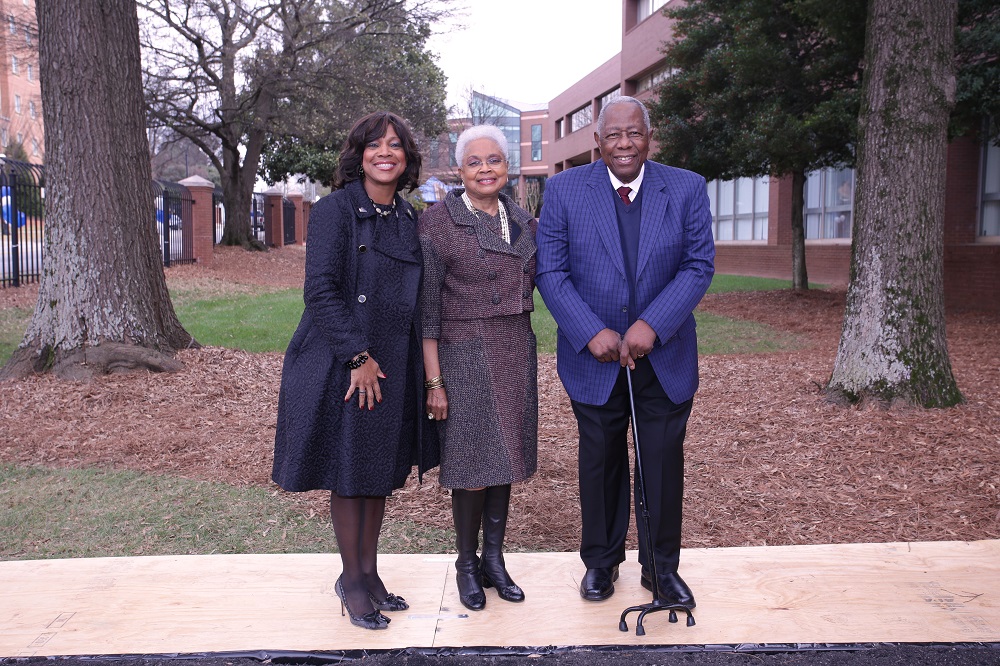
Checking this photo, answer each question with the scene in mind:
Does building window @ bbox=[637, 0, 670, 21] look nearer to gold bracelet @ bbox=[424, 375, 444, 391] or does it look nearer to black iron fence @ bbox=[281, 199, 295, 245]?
black iron fence @ bbox=[281, 199, 295, 245]

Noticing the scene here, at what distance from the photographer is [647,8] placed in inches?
1226

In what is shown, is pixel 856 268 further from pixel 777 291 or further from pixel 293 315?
pixel 777 291

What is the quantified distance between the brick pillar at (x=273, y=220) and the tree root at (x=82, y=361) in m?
23.8

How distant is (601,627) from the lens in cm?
314

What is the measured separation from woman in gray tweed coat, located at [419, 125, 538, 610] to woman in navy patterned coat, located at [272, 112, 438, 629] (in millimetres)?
84

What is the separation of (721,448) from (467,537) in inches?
117

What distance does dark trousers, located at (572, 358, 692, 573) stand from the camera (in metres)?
3.27

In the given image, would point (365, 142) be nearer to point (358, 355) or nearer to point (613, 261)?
point (358, 355)

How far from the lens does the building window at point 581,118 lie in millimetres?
41847

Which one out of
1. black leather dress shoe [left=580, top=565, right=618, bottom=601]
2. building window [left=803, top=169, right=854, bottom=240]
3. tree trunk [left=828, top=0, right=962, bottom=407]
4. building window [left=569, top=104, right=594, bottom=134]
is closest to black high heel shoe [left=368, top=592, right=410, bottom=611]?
black leather dress shoe [left=580, top=565, right=618, bottom=601]

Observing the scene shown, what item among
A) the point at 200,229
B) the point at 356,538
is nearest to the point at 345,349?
the point at 356,538

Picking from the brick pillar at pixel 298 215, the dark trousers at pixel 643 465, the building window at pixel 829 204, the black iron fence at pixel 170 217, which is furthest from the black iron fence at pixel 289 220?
the dark trousers at pixel 643 465

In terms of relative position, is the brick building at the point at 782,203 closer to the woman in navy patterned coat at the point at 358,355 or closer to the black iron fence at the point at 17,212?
the woman in navy patterned coat at the point at 358,355

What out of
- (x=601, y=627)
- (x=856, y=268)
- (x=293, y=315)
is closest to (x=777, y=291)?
(x=293, y=315)
